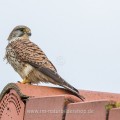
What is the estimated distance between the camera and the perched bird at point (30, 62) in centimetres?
718

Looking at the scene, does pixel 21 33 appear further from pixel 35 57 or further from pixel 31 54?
pixel 35 57

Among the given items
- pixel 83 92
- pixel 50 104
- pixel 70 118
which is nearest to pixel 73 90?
pixel 83 92

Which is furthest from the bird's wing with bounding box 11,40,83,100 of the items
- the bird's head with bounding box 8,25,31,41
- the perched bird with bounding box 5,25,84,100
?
the bird's head with bounding box 8,25,31,41

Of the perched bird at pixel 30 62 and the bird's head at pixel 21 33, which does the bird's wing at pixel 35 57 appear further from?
the bird's head at pixel 21 33

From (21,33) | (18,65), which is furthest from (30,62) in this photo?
(21,33)

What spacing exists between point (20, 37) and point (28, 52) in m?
0.89

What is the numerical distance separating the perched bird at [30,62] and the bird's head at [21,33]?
11 cm

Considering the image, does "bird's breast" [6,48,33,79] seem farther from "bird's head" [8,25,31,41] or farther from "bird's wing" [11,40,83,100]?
"bird's head" [8,25,31,41]

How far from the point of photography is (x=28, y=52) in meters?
7.72

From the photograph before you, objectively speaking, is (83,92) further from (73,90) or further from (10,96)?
(10,96)

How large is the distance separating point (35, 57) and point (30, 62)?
0.31 ft

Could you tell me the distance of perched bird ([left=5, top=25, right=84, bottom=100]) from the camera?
7.18 meters

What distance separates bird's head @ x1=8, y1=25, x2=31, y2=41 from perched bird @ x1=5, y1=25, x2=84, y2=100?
11 centimetres

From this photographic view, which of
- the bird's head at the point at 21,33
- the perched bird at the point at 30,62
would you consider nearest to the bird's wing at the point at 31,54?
the perched bird at the point at 30,62
